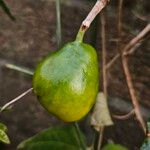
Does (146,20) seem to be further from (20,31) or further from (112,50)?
(20,31)

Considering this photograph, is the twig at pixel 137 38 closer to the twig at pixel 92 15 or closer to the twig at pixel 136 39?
the twig at pixel 136 39

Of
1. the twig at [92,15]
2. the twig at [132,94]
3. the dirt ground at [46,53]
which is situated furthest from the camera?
the dirt ground at [46,53]

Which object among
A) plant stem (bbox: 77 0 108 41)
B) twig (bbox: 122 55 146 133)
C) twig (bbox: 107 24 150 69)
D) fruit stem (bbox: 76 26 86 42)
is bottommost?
twig (bbox: 122 55 146 133)

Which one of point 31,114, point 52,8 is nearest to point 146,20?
point 52,8

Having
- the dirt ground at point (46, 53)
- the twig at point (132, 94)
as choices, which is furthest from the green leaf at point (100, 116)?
the dirt ground at point (46, 53)

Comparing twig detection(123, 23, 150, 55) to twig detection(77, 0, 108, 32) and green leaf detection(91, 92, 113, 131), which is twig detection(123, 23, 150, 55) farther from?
twig detection(77, 0, 108, 32)

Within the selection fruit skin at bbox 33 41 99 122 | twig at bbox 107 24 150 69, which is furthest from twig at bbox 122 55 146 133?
fruit skin at bbox 33 41 99 122

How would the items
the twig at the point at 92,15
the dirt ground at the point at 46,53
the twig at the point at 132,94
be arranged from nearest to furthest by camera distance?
the twig at the point at 92,15 → the twig at the point at 132,94 → the dirt ground at the point at 46,53

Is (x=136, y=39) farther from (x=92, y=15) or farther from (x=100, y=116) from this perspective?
(x=92, y=15)

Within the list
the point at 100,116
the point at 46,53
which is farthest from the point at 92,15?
the point at 46,53
